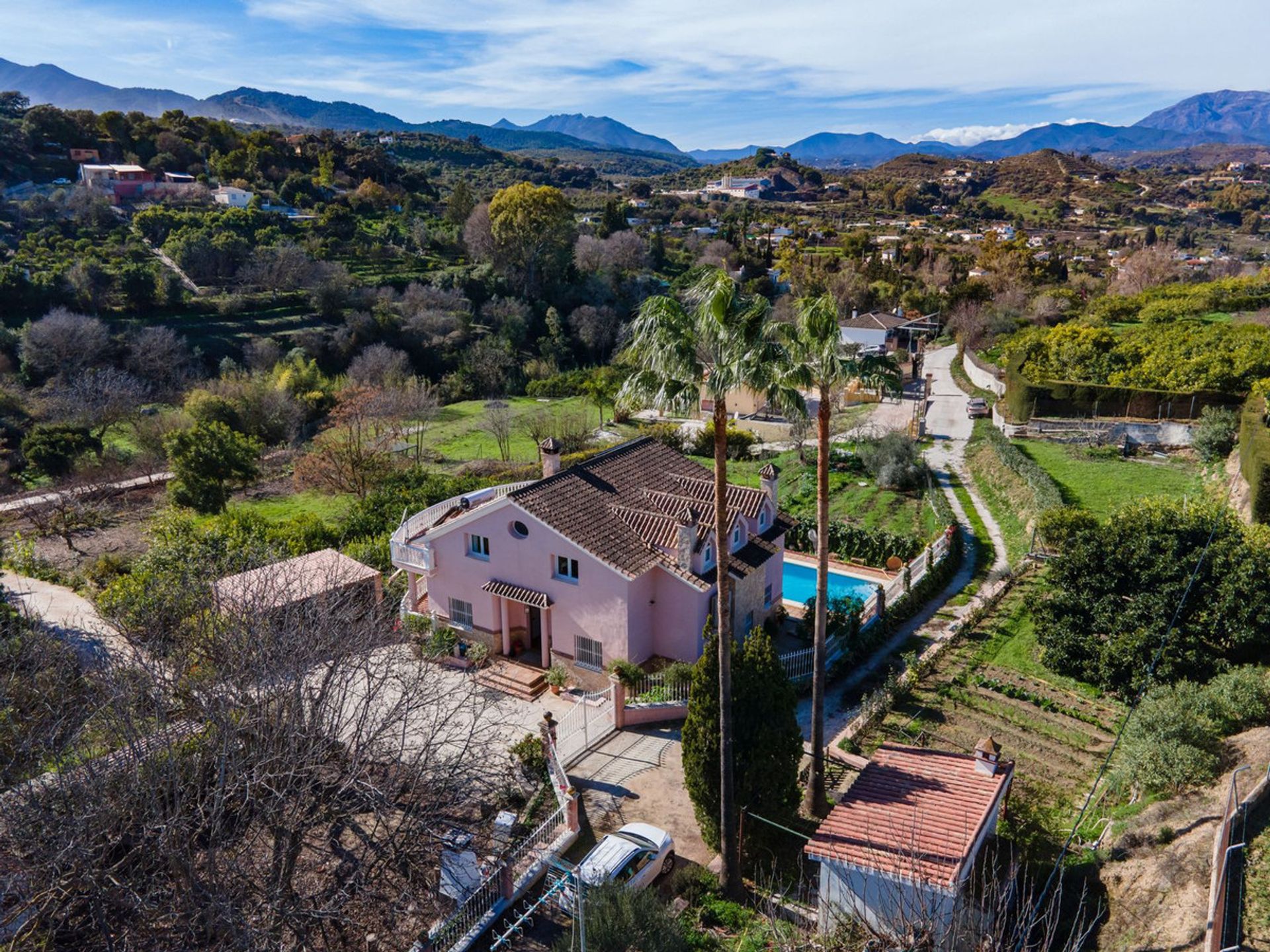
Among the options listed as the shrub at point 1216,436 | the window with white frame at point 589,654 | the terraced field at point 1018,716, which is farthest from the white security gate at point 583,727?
the shrub at point 1216,436

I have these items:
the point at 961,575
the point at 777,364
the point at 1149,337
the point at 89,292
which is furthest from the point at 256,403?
the point at 1149,337

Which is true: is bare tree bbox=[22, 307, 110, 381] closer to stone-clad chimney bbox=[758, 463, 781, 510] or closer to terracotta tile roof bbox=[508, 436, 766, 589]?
terracotta tile roof bbox=[508, 436, 766, 589]

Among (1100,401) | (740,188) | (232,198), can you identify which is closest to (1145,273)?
(1100,401)

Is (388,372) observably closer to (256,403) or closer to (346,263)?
(256,403)

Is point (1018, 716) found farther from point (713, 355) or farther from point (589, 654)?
point (713, 355)

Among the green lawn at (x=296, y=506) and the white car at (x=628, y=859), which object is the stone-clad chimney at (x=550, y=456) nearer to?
the white car at (x=628, y=859)
